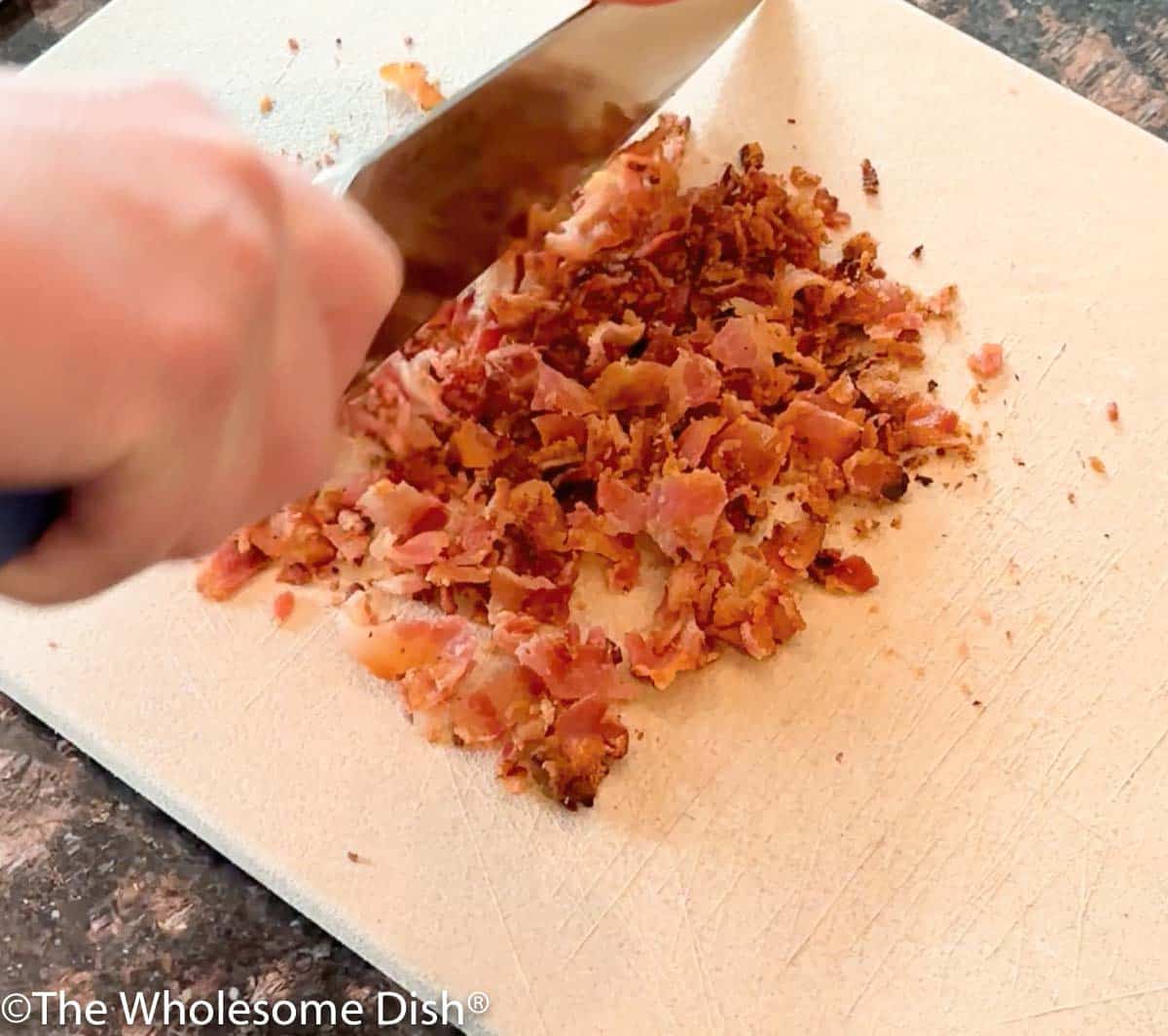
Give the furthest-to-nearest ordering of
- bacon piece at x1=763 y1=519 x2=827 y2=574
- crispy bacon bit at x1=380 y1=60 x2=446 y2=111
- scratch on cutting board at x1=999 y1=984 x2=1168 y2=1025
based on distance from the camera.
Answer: crispy bacon bit at x1=380 y1=60 x2=446 y2=111
bacon piece at x1=763 y1=519 x2=827 y2=574
scratch on cutting board at x1=999 y1=984 x2=1168 y2=1025

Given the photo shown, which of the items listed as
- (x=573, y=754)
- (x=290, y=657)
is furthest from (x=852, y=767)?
(x=290, y=657)

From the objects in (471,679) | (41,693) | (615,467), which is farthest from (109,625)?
(615,467)

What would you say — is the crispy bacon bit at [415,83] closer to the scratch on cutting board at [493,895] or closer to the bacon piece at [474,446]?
the bacon piece at [474,446]

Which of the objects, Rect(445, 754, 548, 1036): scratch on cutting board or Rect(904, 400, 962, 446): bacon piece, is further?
Rect(904, 400, 962, 446): bacon piece

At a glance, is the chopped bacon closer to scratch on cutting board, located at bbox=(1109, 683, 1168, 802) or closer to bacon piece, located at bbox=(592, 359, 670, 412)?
bacon piece, located at bbox=(592, 359, 670, 412)

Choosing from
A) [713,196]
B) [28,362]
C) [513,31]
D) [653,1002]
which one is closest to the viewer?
[28,362]

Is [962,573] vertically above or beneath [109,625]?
above

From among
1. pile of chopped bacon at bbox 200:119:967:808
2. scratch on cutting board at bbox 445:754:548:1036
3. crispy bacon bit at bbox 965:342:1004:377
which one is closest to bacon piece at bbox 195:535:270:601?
pile of chopped bacon at bbox 200:119:967:808

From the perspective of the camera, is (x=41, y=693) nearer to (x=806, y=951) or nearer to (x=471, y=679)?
(x=471, y=679)
